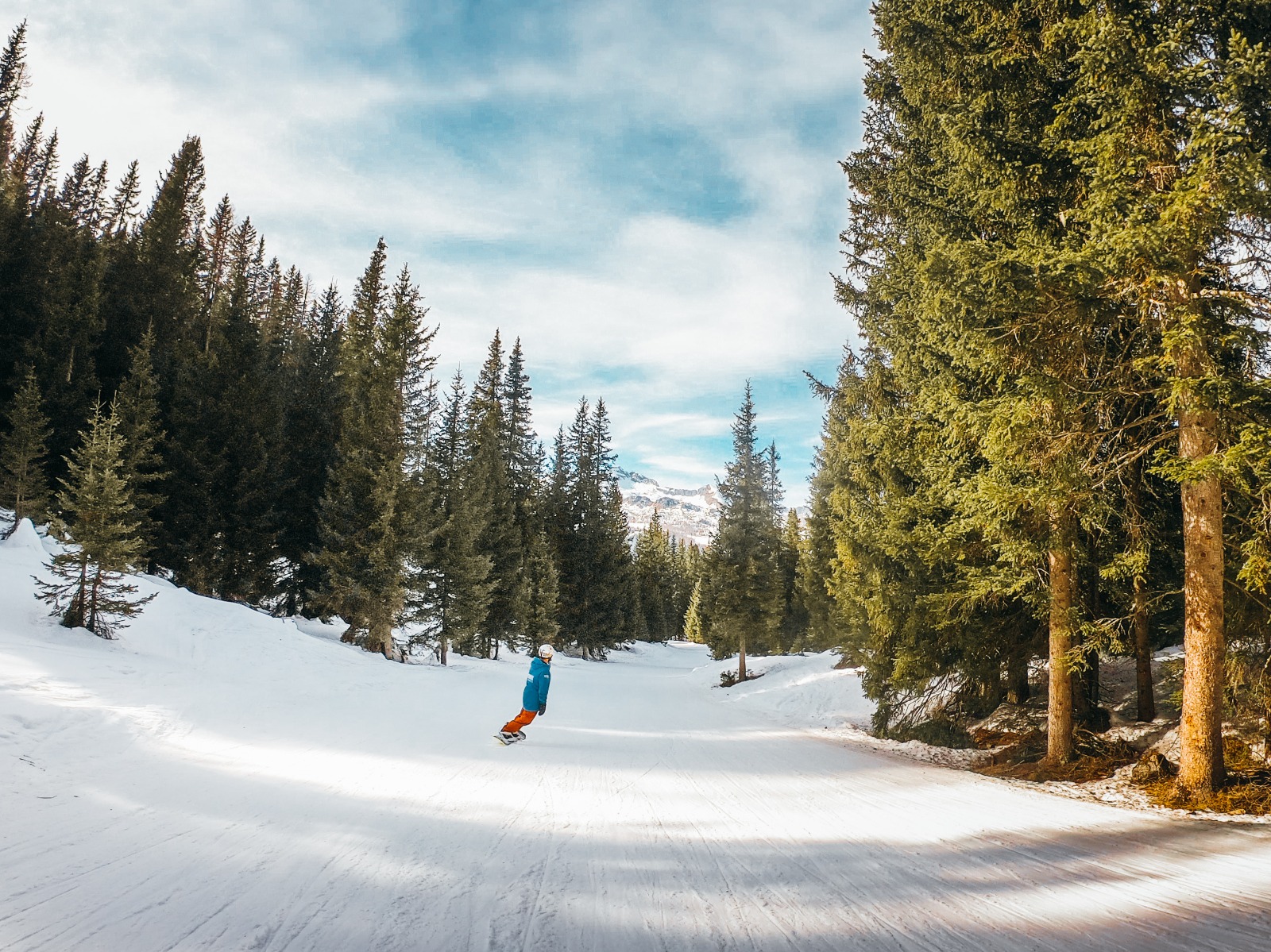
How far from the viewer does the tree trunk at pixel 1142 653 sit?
353 inches

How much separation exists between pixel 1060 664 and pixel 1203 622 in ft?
6.24

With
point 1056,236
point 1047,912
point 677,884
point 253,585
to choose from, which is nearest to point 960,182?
point 1056,236

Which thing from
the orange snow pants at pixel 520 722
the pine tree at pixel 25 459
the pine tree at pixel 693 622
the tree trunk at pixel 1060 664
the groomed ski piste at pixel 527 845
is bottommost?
the pine tree at pixel 693 622

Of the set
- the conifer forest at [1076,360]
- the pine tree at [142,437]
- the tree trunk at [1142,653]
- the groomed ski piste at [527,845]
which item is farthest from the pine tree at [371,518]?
the tree trunk at [1142,653]

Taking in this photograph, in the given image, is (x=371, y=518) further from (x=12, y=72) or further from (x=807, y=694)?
(x=12, y=72)

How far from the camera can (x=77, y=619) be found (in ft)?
42.7

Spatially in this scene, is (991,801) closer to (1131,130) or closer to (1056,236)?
(1056,236)

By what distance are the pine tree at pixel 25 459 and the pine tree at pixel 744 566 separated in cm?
2758

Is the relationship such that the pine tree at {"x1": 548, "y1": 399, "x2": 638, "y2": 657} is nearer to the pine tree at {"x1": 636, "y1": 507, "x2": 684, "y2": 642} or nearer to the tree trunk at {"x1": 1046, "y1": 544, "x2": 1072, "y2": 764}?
the pine tree at {"x1": 636, "y1": 507, "x2": 684, "y2": 642}

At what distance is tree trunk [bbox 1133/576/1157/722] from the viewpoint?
8.97 m

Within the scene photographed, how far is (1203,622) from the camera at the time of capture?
23.9 feet

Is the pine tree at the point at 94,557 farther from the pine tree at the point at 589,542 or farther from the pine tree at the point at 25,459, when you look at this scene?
the pine tree at the point at 589,542

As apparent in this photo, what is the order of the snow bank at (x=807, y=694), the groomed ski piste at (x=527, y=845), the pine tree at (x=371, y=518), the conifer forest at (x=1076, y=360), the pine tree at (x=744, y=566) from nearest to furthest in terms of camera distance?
the groomed ski piste at (x=527, y=845) → the conifer forest at (x=1076, y=360) → the snow bank at (x=807, y=694) → the pine tree at (x=371, y=518) → the pine tree at (x=744, y=566)

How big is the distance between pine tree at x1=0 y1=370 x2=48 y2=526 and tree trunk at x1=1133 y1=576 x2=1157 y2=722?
2907cm
